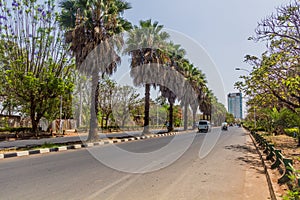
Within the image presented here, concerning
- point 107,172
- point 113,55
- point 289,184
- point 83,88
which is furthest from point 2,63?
point 289,184

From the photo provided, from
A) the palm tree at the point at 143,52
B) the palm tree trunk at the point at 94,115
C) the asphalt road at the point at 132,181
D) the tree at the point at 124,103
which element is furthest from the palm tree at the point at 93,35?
the tree at the point at 124,103

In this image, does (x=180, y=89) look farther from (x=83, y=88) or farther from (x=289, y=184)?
(x=289, y=184)

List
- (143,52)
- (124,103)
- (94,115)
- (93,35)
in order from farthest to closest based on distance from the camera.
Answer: (124,103) < (143,52) < (94,115) < (93,35)

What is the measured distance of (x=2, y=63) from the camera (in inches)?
952

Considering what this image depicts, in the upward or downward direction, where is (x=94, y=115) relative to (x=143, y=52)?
downward

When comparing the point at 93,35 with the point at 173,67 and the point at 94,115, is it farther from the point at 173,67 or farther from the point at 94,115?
the point at 173,67

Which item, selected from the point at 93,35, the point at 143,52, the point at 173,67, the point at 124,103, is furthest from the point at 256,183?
the point at 124,103

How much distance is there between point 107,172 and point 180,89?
30432 millimetres

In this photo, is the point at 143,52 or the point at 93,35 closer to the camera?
the point at 93,35

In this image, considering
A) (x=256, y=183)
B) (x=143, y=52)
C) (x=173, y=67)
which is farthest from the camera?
(x=173, y=67)

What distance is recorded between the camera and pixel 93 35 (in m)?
18.5

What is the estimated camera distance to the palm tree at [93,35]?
18.3 meters

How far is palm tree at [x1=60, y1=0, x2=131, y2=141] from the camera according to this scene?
18.3 meters

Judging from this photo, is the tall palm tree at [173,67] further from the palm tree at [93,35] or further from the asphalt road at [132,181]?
the asphalt road at [132,181]
